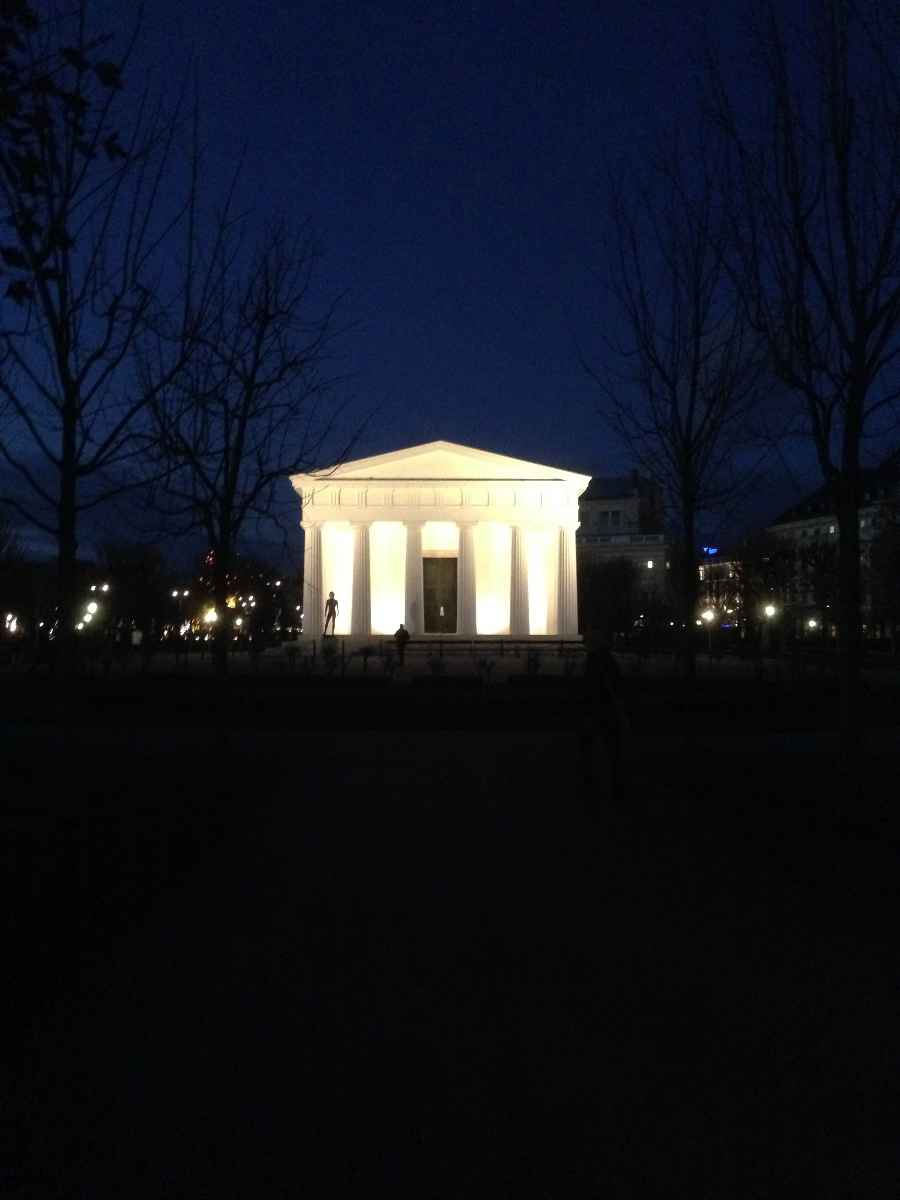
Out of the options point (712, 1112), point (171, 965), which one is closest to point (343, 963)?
point (171, 965)

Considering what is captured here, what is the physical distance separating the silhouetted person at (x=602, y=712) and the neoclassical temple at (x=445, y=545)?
54.2m

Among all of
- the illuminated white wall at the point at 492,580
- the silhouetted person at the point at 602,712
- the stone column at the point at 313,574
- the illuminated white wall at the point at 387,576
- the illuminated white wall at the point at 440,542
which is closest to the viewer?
the silhouetted person at the point at 602,712

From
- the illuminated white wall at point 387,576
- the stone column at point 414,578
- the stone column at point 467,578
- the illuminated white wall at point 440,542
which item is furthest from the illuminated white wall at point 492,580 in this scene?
the illuminated white wall at point 387,576

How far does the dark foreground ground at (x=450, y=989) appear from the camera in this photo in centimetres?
462

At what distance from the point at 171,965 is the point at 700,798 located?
8322 millimetres

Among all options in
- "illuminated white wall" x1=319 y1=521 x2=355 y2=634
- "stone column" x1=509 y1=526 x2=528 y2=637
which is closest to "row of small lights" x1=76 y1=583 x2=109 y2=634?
"illuminated white wall" x1=319 y1=521 x2=355 y2=634

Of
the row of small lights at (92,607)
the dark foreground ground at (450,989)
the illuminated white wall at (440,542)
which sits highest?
the illuminated white wall at (440,542)

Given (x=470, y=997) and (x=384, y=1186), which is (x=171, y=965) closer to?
(x=470, y=997)

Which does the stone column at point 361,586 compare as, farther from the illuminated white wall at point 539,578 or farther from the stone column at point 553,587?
the stone column at point 553,587

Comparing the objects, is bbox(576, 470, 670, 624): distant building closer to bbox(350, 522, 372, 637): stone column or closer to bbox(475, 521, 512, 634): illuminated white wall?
bbox(475, 521, 512, 634): illuminated white wall

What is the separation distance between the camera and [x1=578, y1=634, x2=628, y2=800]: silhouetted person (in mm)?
13867

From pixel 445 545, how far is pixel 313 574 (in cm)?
783

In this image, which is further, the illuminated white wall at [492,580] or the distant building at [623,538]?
the distant building at [623,538]

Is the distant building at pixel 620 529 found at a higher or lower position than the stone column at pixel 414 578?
higher
